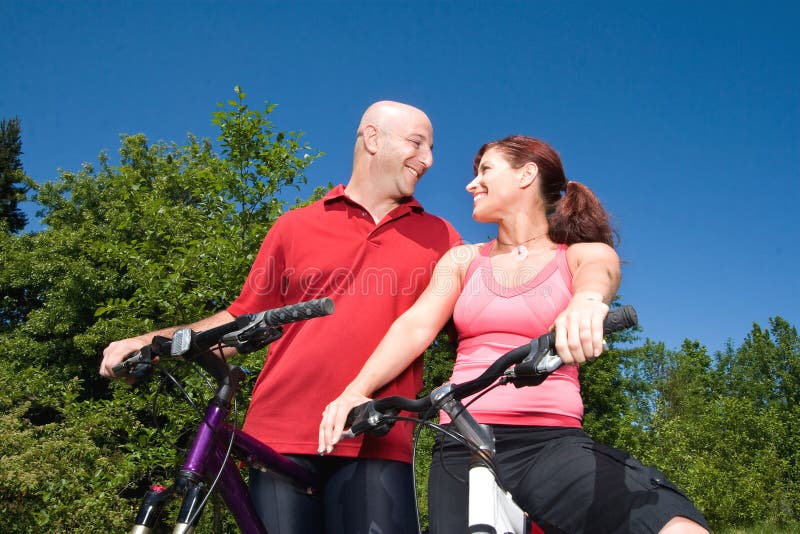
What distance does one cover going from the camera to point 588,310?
169cm

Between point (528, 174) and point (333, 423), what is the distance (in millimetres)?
1339

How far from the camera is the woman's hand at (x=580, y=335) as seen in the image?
161cm

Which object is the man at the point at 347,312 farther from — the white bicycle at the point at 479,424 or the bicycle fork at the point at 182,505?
the white bicycle at the point at 479,424

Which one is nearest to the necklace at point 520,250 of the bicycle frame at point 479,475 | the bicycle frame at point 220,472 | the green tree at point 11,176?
the bicycle frame at point 479,475

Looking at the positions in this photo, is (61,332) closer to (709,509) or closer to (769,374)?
(709,509)

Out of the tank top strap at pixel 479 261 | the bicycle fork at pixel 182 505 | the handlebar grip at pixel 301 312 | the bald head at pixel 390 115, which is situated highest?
the bald head at pixel 390 115

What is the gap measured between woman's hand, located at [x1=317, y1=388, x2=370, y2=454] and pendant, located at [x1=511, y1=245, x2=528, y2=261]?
2.93 feet

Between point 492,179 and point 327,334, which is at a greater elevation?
point 492,179

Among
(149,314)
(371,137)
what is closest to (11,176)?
(149,314)

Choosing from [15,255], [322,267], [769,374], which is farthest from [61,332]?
[769,374]

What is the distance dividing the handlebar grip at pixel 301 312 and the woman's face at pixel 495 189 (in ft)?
3.59

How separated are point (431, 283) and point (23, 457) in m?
8.16

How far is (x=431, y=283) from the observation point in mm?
2734

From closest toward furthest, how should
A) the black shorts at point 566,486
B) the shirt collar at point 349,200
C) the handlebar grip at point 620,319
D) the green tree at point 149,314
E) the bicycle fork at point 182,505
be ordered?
1. the handlebar grip at point 620,319
2. the black shorts at point 566,486
3. the bicycle fork at point 182,505
4. the shirt collar at point 349,200
5. the green tree at point 149,314
